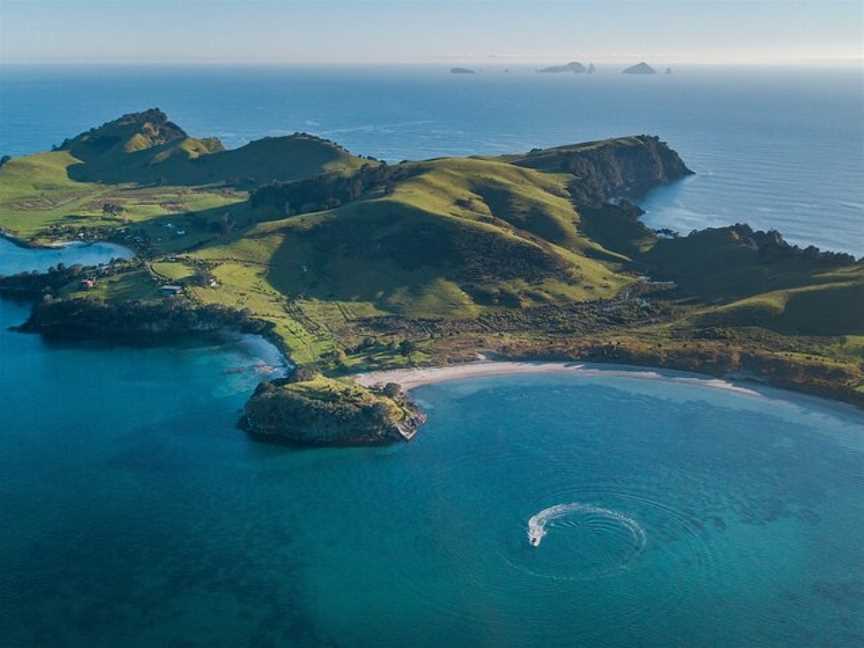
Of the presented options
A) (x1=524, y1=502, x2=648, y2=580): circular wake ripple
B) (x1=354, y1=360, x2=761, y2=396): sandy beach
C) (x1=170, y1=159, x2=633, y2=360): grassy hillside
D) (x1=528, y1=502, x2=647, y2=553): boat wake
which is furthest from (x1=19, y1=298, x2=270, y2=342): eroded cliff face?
(x1=524, y1=502, x2=648, y2=580): circular wake ripple

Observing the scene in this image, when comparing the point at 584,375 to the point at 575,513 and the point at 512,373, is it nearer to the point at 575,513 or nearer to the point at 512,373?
the point at 512,373

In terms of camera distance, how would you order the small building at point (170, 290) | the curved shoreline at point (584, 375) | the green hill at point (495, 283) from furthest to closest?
the small building at point (170, 290), the green hill at point (495, 283), the curved shoreline at point (584, 375)

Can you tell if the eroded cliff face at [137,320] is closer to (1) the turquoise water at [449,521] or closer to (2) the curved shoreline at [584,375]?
(1) the turquoise water at [449,521]

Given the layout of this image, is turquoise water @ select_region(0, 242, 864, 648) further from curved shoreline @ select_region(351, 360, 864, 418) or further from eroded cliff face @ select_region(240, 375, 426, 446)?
eroded cliff face @ select_region(240, 375, 426, 446)

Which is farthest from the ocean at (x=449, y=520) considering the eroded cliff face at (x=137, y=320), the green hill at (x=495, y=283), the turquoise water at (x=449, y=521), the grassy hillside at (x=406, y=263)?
the grassy hillside at (x=406, y=263)

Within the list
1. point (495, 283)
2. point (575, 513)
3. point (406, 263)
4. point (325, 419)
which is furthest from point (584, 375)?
point (406, 263)

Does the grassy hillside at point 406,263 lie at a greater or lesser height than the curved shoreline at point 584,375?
greater

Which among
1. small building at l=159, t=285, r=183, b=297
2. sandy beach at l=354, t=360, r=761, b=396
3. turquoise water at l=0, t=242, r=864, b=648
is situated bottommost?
turquoise water at l=0, t=242, r=864, b=648
